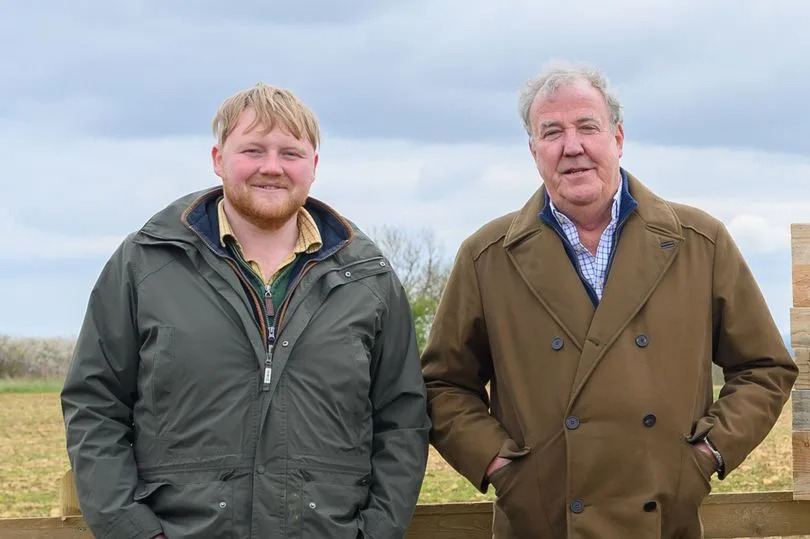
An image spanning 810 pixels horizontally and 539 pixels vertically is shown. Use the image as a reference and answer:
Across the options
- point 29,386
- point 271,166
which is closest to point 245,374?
point 271,166

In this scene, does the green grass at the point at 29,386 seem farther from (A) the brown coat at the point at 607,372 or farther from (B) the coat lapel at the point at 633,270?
(B) the coat lapel at the point at 633,270

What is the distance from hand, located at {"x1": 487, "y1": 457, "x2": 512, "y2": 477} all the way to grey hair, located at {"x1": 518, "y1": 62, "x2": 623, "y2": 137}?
50.1 inches

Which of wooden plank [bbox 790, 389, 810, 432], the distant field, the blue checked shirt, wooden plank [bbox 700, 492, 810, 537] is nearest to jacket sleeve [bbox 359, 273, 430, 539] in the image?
the blue checked shirt

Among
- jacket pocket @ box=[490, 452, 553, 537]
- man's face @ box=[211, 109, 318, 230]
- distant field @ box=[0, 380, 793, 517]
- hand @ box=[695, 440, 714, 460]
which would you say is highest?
man's face @ box=[211, 109, 318, 230]

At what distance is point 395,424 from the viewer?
398cm

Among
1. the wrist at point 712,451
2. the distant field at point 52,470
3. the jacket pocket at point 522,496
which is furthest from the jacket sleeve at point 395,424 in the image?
the distant field at point 52,470

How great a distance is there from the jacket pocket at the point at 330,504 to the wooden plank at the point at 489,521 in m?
0.77

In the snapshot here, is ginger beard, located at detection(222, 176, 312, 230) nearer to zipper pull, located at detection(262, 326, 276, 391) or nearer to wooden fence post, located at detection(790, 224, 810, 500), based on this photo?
Answer: zipper pull, located at detection(262, 326, 276, 391)

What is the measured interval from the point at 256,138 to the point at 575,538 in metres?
1.86

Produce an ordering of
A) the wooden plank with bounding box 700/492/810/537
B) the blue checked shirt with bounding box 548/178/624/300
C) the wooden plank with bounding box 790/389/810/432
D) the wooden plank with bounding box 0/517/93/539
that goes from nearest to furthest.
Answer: the blue checked shirt with bounding box 548/178/624/300
the wooden plank with bounding box 0/517/93/539
the wooden plank with bounding box 700/492/810/537
the wooden plank with bounding box 790/389/810/432

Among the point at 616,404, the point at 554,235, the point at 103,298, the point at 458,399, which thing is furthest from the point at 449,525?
the point at 103,298

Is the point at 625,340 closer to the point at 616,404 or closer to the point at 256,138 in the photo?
the point at 616,404

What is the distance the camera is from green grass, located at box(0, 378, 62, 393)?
3944 centimetres

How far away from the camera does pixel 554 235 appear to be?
167 inches
